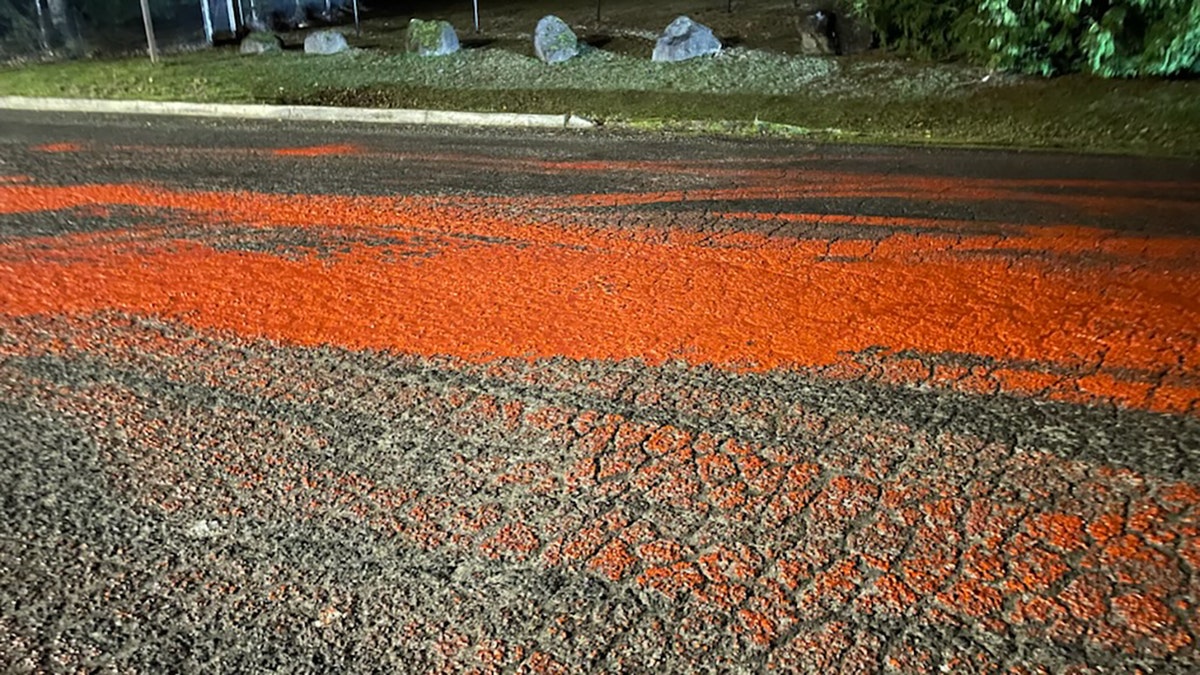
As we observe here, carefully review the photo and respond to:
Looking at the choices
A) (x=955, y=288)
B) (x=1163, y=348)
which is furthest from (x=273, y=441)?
(x=1163, y=348)

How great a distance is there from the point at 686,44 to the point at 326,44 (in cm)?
676

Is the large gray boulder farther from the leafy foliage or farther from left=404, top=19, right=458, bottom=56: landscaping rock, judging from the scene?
the leafy foliage

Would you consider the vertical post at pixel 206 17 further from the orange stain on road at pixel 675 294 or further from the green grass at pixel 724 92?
the orange stain on road at pixel 675 294

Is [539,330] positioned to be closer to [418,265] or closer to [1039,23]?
[418,265]

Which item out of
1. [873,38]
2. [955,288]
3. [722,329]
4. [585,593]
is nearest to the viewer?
[585,593]

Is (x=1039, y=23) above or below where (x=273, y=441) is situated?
above

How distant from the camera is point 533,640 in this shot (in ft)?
8.93

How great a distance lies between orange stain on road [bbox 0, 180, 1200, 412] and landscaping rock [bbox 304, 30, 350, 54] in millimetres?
11134

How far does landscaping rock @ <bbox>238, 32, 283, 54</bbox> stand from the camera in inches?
686

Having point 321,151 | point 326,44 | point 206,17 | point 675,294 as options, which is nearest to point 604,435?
point 675,294

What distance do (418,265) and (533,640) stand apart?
3.50 metres

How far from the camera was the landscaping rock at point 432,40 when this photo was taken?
1592 cm

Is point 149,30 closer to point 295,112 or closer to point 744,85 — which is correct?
point 295,112

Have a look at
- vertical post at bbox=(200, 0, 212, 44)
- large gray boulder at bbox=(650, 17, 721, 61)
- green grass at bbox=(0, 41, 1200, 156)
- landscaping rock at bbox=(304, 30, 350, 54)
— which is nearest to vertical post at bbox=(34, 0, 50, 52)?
green grass at bbox=(0, 41, 1200, 156)
